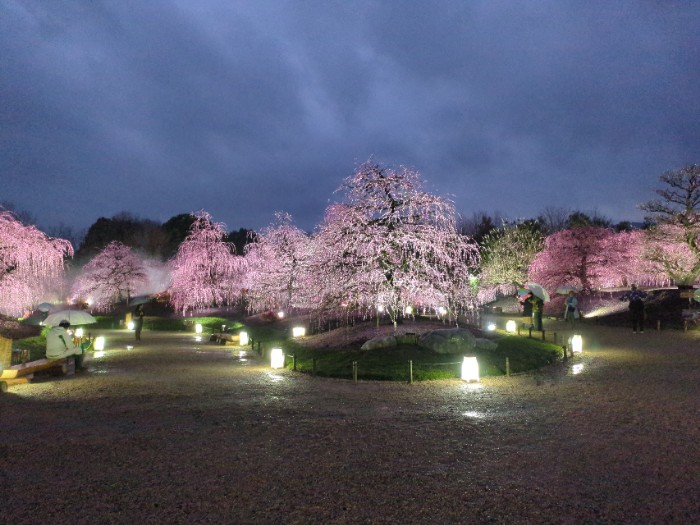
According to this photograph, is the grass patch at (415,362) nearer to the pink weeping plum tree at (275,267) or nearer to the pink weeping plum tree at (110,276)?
the pink weeping plum tree at (275,267)

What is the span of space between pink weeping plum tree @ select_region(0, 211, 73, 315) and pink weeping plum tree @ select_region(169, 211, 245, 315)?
14.7m

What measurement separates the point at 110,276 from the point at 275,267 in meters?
23.9

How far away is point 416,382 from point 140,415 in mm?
6557

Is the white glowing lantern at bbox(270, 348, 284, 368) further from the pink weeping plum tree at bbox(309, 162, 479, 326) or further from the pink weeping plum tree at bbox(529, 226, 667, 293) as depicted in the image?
the pink weeping plum tree at bbox(529, 226, 667, 293)

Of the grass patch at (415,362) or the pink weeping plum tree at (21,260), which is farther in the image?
the pink weeping plum tree at (21,260)

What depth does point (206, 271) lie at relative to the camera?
138 feet

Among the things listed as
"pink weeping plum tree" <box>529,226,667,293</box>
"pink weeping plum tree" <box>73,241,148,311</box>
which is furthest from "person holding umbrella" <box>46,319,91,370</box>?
"pink weeping plum tree" <box>73,241,148,311</box>

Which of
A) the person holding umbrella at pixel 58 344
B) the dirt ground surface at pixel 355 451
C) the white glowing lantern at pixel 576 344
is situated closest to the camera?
the dirt ground surface at pixel 355 451

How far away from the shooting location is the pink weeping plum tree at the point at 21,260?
2528cm

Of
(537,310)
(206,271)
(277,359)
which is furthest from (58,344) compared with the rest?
(206,271)

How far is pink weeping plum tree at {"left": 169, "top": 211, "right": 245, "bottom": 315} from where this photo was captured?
1634 inches

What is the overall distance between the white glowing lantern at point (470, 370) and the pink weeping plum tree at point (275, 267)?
63.8ft

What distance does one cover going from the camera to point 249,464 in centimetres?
678

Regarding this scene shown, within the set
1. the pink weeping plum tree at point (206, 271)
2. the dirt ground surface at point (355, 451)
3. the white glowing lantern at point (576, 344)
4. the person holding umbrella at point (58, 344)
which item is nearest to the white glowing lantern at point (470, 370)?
the dirt ground surface at point (355, 451)
